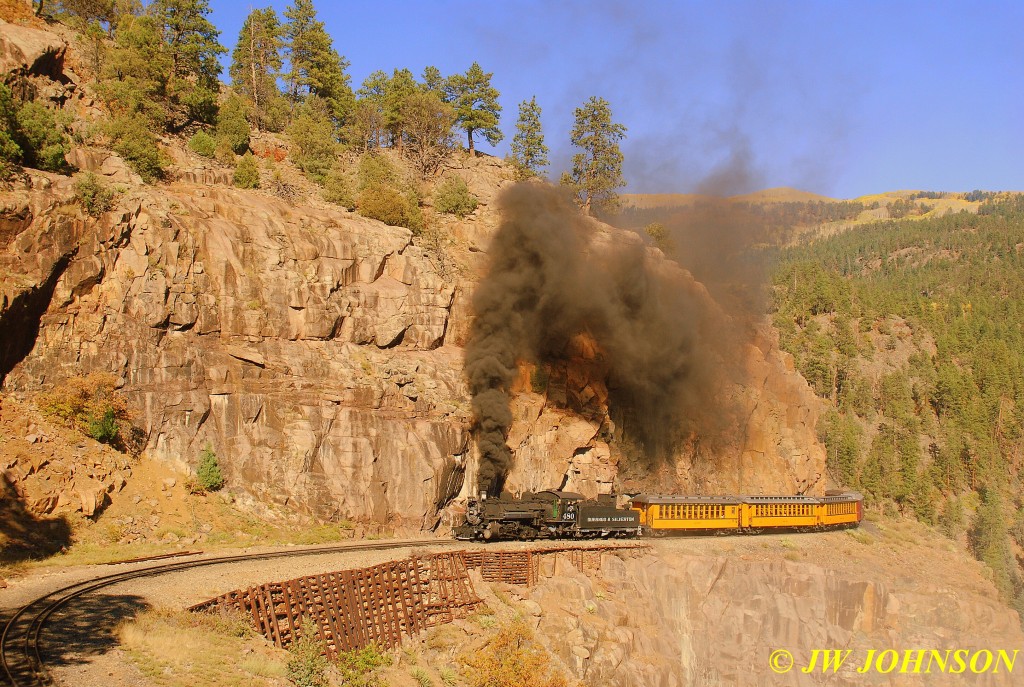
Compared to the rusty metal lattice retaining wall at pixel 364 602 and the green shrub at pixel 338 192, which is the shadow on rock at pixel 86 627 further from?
the green shrub at pixel 338 192

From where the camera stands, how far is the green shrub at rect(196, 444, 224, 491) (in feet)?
97.1

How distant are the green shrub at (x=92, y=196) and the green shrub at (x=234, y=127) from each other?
16.5 metres

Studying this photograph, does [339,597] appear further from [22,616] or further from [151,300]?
[151,300]

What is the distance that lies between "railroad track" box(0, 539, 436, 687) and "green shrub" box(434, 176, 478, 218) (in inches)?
1085

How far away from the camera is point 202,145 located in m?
44.3

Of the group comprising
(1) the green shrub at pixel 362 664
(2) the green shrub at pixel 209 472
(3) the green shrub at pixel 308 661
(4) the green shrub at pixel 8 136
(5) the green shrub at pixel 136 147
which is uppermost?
(5) the green shrub at pixel 136 147

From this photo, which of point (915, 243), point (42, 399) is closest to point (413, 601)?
point (42, 399)

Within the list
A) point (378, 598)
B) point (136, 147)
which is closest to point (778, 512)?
point (378, 598)

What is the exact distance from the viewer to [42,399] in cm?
2728

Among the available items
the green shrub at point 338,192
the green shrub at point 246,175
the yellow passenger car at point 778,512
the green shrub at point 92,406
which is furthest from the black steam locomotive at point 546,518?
the green shrub at point 246,175

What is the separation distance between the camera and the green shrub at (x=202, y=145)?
1743 inches

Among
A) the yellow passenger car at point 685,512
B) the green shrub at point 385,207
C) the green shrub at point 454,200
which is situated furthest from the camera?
the green shrub at point 454,200

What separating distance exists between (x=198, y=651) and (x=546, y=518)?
1723 centimetres

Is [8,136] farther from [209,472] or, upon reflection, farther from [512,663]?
[512,663]
